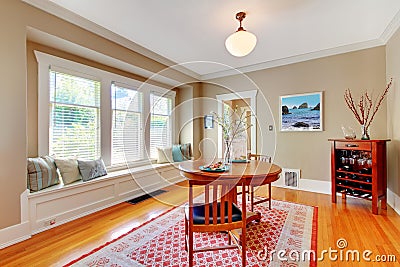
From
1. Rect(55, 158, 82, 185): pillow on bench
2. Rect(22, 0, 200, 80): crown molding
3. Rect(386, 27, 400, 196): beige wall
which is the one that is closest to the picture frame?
Rect(22, 0, 200, 80): crown molding

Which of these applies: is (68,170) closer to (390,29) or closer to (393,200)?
(393,200)

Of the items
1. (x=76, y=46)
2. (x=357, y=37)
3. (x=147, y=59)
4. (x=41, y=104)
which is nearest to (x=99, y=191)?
(x=41, y=104)

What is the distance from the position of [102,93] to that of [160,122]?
61.9 inches

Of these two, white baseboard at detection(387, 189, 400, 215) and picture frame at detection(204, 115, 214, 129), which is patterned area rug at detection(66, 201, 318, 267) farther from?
picture frame at detection(204, 115, 214, 129)

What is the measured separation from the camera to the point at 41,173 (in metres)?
2.45

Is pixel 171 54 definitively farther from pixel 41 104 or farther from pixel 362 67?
pixel 362 67

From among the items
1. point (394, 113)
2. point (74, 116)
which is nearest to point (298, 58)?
point (394, 113)

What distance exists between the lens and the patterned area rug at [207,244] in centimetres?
181

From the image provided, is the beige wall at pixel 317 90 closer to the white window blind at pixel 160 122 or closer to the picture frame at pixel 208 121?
the picture frame at pixel 208 121

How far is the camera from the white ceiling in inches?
94.2

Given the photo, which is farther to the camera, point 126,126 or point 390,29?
point 126,126

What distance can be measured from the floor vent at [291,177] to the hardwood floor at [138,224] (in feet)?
2.18

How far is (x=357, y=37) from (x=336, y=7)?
119cm

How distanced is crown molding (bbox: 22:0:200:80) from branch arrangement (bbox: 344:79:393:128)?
11.1 ft
